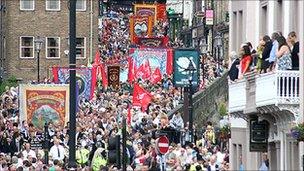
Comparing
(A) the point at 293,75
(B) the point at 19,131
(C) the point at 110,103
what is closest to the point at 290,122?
(A) the point at 293,75

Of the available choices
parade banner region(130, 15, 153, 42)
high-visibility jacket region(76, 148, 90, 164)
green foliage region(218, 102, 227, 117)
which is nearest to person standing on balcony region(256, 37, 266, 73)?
high-visibility jacket region(76, 148, 90, 164)

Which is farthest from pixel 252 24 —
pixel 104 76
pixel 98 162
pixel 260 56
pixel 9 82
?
pixel 9 82

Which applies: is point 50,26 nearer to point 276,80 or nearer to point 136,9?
point 136,9

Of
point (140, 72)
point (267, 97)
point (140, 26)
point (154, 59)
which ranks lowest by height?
point (267, 97)

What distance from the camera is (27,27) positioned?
108 m

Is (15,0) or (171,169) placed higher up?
(15,0)

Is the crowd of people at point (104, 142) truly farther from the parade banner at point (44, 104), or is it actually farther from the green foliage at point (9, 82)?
the green foliage at point (9, 82)

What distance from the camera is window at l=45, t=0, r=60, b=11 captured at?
109250mm

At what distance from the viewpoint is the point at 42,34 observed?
108 m

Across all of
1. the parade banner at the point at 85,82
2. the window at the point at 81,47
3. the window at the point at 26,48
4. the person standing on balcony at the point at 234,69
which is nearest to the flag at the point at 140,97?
the parade banner at the point at 85,82

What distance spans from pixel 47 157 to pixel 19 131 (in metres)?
6.99

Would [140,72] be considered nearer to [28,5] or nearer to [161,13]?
[28,5]

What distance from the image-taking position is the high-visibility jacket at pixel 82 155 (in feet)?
155

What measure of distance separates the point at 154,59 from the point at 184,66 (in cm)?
1299
